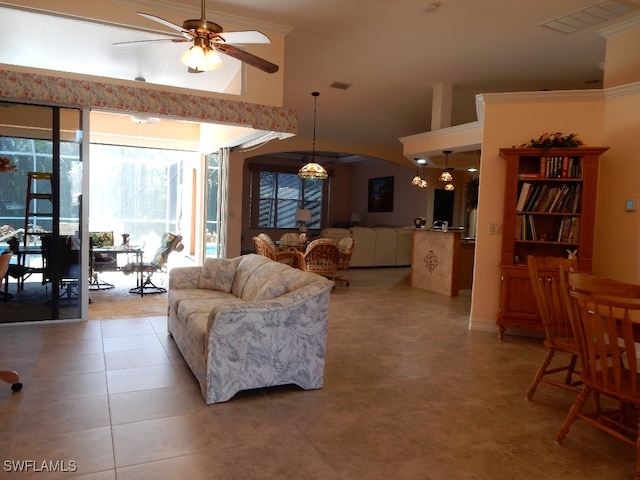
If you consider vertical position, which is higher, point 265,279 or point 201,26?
point 201,26

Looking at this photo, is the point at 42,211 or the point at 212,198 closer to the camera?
the point at 42,211

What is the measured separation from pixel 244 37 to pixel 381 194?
35.0 ft

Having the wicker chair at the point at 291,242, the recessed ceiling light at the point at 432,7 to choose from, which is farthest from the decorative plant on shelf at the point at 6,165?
the recessed ceiling light at the point at 432,7

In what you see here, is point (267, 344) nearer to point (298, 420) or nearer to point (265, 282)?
point (298, 420)

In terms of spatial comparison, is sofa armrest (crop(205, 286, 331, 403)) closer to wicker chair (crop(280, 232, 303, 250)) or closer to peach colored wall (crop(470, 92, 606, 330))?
peach colored wall (crop(470, 92, 606, 330))

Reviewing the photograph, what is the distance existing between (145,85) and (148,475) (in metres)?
3.55

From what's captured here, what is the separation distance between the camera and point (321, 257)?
277 inches

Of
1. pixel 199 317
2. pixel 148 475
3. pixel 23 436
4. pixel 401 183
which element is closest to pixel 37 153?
pixel 199 317

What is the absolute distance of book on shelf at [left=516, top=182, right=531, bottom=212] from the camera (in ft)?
15.4

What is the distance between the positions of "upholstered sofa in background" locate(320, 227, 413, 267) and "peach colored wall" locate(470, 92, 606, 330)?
4.74 m

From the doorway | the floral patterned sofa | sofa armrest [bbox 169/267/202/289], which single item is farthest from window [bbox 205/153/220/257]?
the doorway

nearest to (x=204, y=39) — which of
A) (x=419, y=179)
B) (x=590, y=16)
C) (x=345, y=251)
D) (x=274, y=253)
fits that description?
(x=590, y=16)
